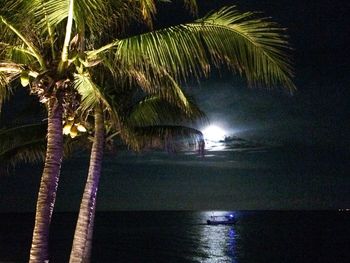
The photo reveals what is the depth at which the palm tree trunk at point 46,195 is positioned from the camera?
7.17m

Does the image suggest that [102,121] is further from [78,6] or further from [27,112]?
[27,112]

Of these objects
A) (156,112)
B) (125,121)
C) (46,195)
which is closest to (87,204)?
(46,195)

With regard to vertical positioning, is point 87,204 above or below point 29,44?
below

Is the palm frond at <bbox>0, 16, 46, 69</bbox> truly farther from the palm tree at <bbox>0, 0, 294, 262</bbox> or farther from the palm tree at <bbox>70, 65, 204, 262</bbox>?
the palm tree at <bbox>70, 65, 204, 262</bbox>

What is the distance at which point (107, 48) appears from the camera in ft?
26.4

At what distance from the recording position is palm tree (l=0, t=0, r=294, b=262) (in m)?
7.19

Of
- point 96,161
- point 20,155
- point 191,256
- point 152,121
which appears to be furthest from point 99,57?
point 191,256

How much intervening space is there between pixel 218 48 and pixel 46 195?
9.77 ft

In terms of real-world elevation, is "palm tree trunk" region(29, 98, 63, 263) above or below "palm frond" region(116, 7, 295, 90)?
below

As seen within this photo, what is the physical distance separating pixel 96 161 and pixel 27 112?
6.61 m

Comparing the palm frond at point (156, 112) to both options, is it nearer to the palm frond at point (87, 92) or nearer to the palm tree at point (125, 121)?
the palm tree at point (125, 121)

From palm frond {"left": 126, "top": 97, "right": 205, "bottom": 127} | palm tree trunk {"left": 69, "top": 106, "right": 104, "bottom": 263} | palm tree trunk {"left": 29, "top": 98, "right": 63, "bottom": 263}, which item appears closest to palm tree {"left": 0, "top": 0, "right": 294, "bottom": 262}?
palm tree trunk {"left": 29, "top": 98, "right": 63, "bottom": 263}

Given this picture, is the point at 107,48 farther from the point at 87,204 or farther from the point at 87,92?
the point at 87,204

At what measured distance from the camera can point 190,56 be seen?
7453 millimetres
